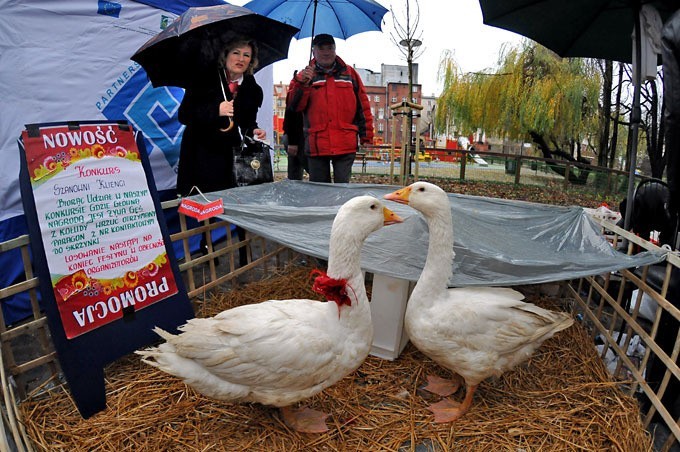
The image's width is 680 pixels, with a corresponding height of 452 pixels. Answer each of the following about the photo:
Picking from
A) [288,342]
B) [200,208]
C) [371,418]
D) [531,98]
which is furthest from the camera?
[531,98]

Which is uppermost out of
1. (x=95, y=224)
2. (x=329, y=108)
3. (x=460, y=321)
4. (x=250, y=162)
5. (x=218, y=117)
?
(x=329, y=108)

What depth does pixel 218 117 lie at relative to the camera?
3211 millimetres

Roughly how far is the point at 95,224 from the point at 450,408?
2.19 meters

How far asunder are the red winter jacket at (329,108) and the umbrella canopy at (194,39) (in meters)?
0.72

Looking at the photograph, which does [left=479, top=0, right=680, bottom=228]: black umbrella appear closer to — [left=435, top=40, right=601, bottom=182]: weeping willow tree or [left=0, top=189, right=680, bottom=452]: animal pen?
[left=0, top=189, right=680, bottom=452]: animal pen

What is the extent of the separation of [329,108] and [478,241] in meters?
2.28

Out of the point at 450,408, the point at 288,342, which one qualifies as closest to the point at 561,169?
the point at 450,408

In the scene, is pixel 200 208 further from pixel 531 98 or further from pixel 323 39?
pixel 531 98

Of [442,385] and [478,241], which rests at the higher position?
[478,241]

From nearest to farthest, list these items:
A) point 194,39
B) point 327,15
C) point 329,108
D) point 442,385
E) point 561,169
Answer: point 442,385 < point 194,39 < point 329,108 < point 327,15 < point 561,169

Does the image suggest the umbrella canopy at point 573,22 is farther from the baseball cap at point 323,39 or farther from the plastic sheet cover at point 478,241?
the plastic sheet cover at point 478,241

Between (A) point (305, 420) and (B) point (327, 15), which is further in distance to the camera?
(B) point (327, 15)

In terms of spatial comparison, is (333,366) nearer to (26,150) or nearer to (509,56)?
(26,150)

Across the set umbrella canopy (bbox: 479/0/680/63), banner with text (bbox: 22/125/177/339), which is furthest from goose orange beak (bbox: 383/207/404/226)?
umbrella canopy (bbox: 479/0/680/63)
